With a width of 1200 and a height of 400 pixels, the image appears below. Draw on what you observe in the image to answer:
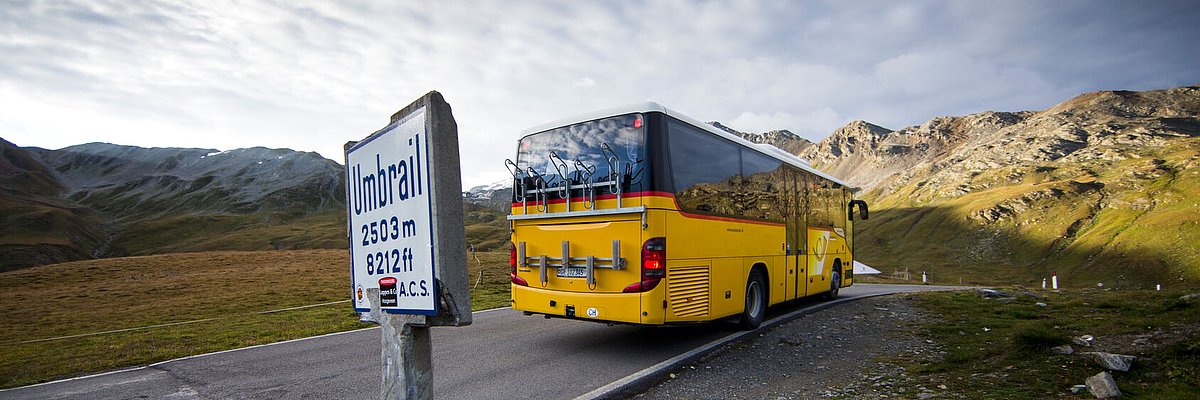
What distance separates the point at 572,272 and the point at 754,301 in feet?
13.8

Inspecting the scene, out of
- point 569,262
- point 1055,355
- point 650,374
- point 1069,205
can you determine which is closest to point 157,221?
point 569,262

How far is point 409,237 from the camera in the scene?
264 cm

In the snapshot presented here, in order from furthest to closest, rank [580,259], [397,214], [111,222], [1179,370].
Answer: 1. [111,222]
2. [580,259]
3. [1179,370]
4. [397,214]

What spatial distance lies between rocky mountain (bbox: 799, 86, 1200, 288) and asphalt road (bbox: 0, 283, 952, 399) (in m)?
75.3

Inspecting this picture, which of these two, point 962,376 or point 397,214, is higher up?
point 397,214

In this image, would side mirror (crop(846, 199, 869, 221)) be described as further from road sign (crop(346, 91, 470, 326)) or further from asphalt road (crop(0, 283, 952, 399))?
road sign (crop(346, 91, 470, 326))

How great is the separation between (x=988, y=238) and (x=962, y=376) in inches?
4186

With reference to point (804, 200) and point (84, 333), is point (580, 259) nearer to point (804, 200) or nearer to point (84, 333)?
point (804, 200)

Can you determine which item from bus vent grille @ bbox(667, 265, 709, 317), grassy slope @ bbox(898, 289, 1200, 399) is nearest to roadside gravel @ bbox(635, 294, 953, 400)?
grassy slope @ bbox(898, 289, 1200, 399)

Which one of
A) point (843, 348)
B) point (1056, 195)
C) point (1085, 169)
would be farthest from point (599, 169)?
point (1085, 169)

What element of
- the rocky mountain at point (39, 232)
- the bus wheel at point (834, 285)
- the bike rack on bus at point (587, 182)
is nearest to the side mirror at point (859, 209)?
the bus wheel at point (834, 285)

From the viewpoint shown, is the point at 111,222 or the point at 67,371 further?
the point at 111,222

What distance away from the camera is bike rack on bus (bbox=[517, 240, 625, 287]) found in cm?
837

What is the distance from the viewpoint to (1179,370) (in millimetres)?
5676
